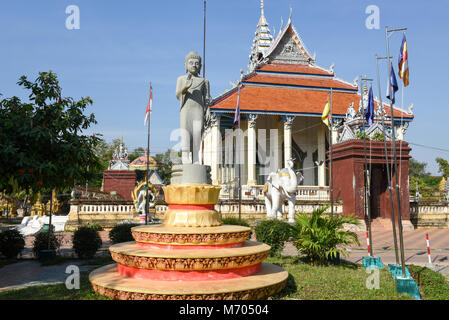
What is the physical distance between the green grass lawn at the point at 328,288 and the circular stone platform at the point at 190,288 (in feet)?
0.76

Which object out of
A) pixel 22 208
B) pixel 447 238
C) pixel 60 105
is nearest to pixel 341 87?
pixel 447 238

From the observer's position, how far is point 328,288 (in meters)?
6.61

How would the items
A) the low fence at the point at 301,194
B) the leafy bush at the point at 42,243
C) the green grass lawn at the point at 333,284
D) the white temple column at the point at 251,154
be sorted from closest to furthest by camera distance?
the green grass lawn at the point at 333,284 < the leafy bush at the point at 42,243 < the low fence at the point at 301,194 < the white temple column at the point at 251,154

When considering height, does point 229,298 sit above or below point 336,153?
below

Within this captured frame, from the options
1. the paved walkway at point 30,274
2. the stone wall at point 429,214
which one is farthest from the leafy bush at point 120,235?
the stone wall at point 429,214

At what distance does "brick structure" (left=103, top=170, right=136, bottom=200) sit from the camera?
1089 inches

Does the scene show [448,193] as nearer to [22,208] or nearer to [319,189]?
[319,189]

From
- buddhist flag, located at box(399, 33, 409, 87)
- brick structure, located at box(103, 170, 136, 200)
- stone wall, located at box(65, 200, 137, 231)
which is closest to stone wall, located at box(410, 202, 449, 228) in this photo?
buddhist flag, located at box(399, 33, 409, 87)

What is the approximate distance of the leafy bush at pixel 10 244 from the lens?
10.8 meters

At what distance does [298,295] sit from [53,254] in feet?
24.5

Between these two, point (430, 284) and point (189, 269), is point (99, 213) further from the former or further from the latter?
point (430, 284)

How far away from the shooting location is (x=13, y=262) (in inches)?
411

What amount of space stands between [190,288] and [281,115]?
23.1 m

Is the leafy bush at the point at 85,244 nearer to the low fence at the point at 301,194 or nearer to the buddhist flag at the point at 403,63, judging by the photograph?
the buddhist flag at the point at 403,63
